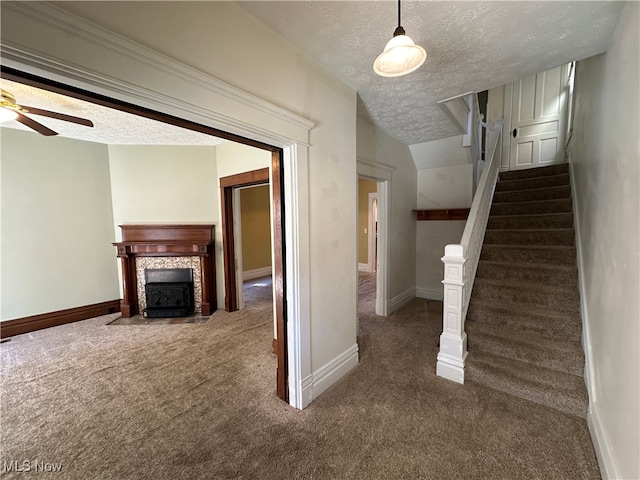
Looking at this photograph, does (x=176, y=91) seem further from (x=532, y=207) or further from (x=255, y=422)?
(x=532, y=207)

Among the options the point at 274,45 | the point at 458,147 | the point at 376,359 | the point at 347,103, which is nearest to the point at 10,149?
the point at 274,45

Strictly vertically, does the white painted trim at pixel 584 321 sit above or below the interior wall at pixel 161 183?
below

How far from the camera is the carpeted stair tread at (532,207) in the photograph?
121 inches

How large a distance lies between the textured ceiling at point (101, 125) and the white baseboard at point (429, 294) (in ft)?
12.9

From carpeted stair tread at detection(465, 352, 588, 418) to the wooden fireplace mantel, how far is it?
3.36 metres

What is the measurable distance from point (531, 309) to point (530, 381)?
0.67 meters

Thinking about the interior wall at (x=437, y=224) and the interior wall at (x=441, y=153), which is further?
the interior wall at (x=437, y=224)

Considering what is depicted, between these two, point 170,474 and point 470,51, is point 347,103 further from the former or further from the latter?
point 170,474

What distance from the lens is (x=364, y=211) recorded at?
6.58m

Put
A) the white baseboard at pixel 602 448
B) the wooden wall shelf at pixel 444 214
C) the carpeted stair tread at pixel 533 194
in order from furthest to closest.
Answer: the wooden wall shelf at pixel 444 214 < the carpeted stair tread at pixel 533 194 < the white baseboard at pixel 602 448

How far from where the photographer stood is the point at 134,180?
3.72 metres

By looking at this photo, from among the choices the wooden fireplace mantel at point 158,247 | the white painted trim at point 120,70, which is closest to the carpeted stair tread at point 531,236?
the white painted trim at point 120,70

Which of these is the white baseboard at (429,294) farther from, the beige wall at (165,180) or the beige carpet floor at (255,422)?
the beige wall at (165,180)

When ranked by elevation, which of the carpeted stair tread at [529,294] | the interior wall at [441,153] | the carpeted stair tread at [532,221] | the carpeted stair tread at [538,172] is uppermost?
the interior wall at [441,153]
